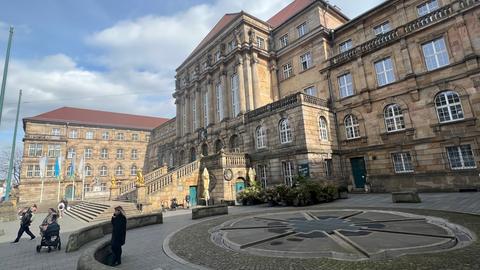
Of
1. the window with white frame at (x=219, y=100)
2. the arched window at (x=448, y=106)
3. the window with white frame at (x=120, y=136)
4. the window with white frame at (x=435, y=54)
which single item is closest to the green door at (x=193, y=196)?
the window with white frame at (x=219, y=100)

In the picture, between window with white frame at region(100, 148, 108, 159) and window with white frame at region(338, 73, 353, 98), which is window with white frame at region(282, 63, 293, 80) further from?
window with white frame at region(100, 148, 108, 159)

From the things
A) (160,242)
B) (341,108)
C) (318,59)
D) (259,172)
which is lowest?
(160,242)

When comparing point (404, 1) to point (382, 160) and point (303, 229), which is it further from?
point (303, 229)

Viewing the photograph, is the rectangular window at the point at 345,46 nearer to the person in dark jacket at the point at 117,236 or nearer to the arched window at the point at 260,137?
the arched window at the point at 260,137

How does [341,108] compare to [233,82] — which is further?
[233,82]

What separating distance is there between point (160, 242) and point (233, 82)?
25852 millimetres

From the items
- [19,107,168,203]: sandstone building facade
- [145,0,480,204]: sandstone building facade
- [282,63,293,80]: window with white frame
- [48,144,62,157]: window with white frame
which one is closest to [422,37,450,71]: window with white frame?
[145,0,480,204]: sandstone building facade

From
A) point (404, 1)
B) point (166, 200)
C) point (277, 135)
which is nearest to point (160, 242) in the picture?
point (166, 200)

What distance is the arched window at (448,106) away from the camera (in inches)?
682

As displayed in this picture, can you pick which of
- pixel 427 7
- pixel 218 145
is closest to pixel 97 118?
pixel 218 145

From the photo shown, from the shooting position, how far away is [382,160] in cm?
2075

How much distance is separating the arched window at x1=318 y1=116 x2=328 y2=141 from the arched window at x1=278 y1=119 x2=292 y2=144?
9.22 feet

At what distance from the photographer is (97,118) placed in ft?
192

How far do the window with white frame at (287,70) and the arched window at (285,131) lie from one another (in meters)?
9.20
